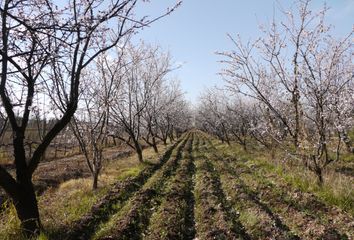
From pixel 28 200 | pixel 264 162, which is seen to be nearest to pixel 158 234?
pixel 28 200

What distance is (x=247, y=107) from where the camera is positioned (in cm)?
4059

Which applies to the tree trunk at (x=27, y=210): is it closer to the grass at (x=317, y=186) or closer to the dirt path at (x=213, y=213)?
the dirt path at (x=213, y=213)

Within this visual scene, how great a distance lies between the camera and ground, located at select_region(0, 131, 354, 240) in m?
7.23

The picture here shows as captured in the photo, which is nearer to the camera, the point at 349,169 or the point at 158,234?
the point at 158,234

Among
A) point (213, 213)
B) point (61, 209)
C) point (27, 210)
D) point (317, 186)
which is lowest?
point (213, 213)

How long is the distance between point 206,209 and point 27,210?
12.4ft

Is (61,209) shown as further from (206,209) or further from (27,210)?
(206,209)

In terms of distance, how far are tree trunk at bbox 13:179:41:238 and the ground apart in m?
0.24

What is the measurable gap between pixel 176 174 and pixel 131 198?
15.0 feet

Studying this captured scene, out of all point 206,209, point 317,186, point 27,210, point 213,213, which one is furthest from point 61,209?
point 317,186

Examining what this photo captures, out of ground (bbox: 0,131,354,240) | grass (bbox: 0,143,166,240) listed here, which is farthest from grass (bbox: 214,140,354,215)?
grass (bbox: 0,143,166,240)

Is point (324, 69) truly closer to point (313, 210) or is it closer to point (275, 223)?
point (313, 210)

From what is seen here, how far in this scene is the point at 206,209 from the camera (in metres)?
8.88

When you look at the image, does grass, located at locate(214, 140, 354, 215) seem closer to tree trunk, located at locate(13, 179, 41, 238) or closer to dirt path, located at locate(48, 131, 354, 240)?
dirt path, located at locate(48, 131, 354, 240)
